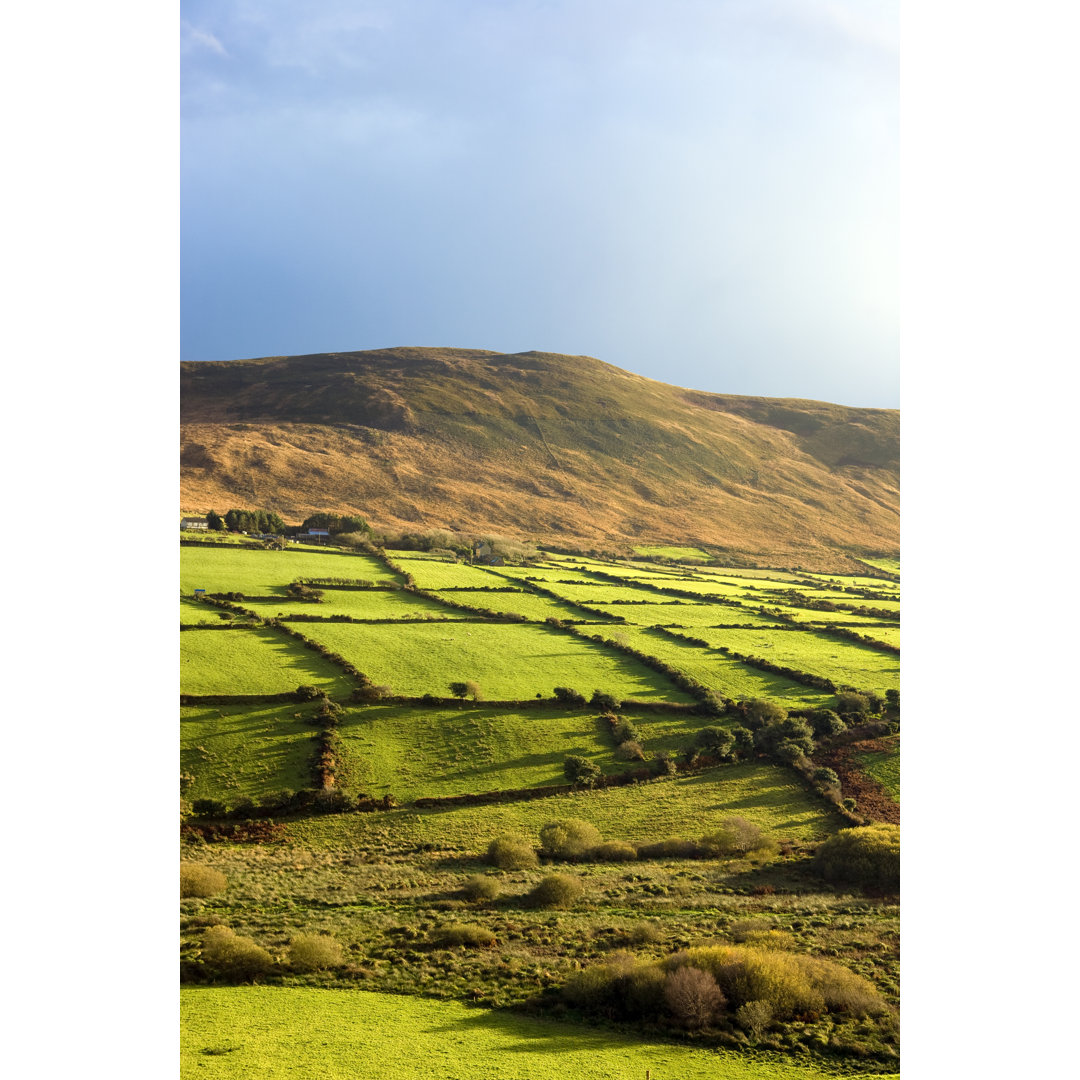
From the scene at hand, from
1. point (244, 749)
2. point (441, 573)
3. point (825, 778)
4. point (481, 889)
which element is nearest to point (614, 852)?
point (481, 889)

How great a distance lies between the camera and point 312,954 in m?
11.5

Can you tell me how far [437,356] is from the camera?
189ft

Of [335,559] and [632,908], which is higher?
[335,559]

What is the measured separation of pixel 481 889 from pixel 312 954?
3.23m

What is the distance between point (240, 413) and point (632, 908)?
50.6 metres

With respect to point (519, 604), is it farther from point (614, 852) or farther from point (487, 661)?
point (614, 852)

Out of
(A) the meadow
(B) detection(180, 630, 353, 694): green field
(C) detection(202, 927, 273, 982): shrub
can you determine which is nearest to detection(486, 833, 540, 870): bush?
(A) the meadow

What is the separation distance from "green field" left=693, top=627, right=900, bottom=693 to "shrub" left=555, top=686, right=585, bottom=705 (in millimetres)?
6916

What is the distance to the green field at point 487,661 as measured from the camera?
19891mm

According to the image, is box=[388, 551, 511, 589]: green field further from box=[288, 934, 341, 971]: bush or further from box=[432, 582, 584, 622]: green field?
box=[288, 934, 341, 971]: bush

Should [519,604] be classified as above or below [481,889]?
above

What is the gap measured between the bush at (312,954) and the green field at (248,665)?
780 centimetres
